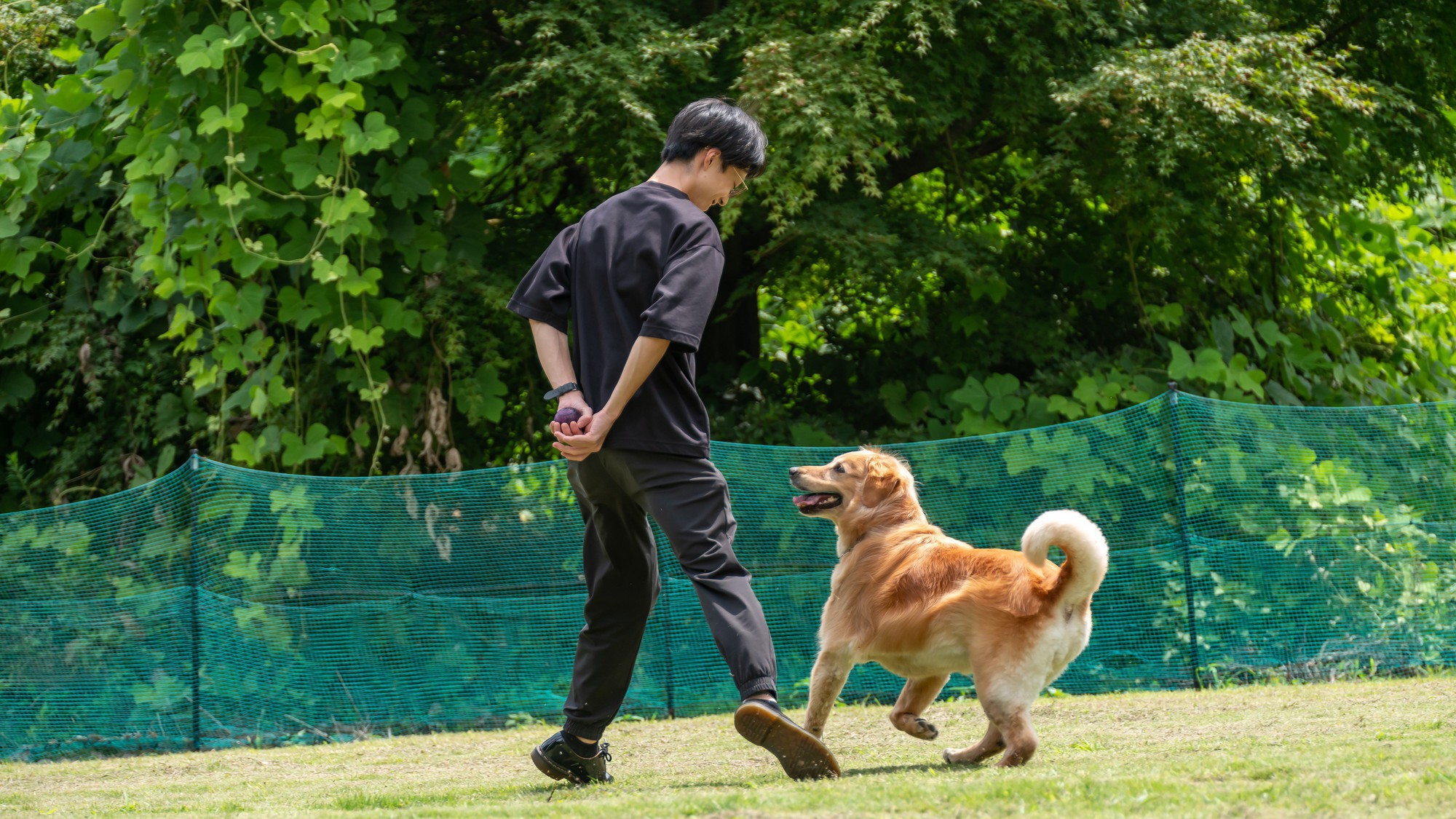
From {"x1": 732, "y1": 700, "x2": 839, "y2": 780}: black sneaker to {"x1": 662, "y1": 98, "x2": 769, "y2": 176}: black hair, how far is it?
1489 mm

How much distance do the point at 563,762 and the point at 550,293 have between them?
53.5 inches

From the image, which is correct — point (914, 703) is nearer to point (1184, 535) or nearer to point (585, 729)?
point (585, 729)

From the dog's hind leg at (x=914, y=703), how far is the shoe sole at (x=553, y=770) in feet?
3.47

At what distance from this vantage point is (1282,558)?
6543 millimetres

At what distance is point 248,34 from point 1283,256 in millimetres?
6638

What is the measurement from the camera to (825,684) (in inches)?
156

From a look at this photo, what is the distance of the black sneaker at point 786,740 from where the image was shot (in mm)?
3193

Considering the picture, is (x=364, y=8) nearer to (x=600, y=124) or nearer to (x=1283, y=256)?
(x=600, y=124)

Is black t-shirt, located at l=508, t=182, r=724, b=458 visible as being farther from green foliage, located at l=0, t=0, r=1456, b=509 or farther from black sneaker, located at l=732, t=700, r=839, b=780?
green foliage, located at l=0, t=0, r=1456, b=509

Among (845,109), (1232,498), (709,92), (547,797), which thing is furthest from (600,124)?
(547,797)

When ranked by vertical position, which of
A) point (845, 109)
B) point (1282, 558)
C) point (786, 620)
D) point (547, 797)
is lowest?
point (786, 620)

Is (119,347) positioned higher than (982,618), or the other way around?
(982,618)

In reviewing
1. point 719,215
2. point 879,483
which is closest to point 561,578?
point 719,215

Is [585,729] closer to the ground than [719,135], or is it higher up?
closer to the ground
